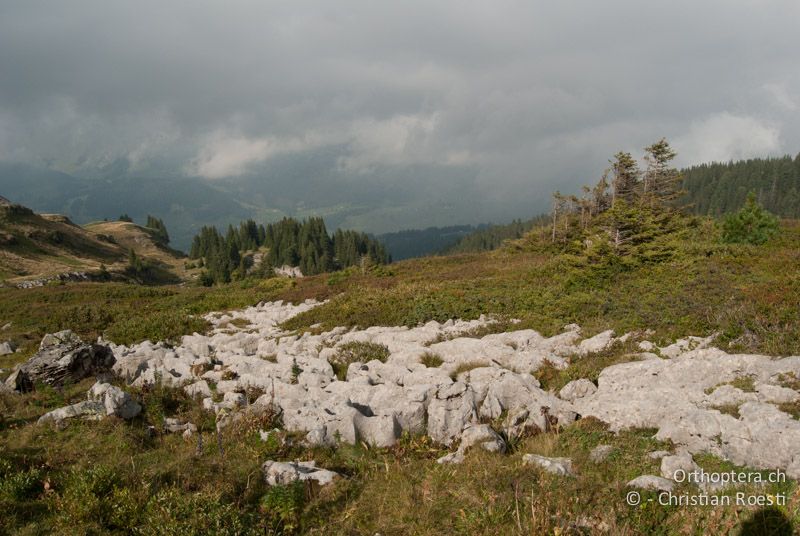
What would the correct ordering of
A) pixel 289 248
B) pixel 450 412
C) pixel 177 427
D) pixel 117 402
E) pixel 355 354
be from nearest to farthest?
1. pixel 450 412
2. pixel 177 427
3. pixel 117 402
4. pixel 355 354
5. pixel 289 248

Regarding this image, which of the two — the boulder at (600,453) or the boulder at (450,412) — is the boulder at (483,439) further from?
the boulder at (600,453)

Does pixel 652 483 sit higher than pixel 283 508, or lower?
higher

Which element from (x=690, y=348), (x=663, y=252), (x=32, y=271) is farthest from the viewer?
(x=32, y=271)

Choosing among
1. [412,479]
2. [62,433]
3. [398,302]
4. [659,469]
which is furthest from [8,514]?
[398,302]

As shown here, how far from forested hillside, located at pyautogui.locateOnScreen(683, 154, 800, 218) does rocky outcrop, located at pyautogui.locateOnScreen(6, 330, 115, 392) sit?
185 m

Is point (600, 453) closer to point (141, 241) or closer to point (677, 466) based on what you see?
point (677, 466)

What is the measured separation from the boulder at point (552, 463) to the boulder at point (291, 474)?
3567 mm

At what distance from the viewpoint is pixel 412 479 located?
746 centimetres

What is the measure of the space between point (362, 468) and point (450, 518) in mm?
2444

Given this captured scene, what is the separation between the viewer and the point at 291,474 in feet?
24.3

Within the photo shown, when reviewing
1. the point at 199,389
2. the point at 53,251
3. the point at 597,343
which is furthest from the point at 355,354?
the point at 53,251

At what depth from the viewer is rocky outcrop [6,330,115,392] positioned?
13234 millimetres

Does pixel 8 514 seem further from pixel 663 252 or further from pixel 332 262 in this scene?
pixel 332 262

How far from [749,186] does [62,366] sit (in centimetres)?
22467
